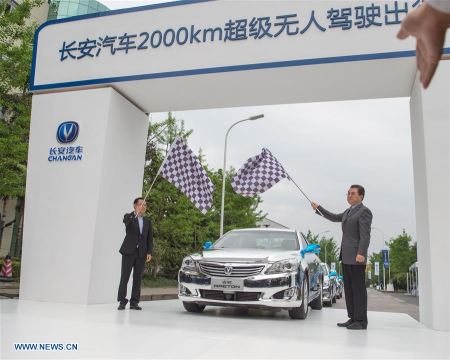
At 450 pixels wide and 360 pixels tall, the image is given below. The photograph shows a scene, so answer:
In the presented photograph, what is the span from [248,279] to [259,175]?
2.92 metres

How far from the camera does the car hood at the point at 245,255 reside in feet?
20.4

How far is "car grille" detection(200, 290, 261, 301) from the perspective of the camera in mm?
6051

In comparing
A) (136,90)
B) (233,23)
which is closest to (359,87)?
(233,23)

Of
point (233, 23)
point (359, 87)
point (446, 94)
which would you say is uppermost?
point (233, 23)

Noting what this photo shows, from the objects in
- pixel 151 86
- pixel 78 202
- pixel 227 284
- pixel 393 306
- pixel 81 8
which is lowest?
pixel 393 306

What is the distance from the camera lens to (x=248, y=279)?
6.04 meters

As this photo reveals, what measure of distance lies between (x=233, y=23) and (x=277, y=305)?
16.5ft

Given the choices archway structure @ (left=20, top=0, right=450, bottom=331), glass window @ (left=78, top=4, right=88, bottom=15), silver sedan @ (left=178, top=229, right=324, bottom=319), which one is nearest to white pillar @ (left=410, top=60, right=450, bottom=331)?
archway structure @ (left=20, top=0, right=450, bottom=331)

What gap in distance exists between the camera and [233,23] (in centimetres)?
786

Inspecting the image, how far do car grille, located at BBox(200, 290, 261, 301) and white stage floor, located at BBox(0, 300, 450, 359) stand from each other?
30cm

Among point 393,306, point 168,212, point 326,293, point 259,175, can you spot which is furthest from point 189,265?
point 168,212

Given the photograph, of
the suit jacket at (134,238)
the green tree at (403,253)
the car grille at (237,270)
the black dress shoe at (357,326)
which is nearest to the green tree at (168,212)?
the suit jacket at (134,238)

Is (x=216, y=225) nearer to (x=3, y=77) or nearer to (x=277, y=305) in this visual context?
(x=3, y=77)

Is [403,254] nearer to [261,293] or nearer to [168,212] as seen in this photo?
[168,212]
